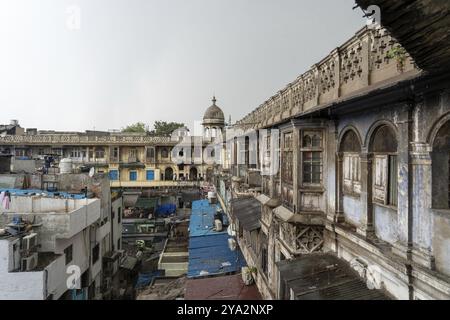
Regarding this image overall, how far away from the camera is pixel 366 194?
683 cm

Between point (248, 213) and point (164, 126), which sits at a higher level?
point (164, 126)

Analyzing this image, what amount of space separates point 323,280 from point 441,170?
3427 mm

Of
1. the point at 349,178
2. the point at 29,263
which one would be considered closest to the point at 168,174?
the point at 29,263

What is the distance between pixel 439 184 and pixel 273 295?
782cm

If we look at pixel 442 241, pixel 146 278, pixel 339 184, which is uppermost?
pixel 339 184

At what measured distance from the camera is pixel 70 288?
659 inches

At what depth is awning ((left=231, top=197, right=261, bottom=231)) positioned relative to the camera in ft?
45.1

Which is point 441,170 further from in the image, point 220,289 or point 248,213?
point 248,213

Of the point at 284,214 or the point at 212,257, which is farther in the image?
the point at 212,257

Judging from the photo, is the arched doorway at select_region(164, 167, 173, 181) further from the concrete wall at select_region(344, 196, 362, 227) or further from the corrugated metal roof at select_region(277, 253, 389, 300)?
the concrete wall at select_region(344, 196, 362, 227)

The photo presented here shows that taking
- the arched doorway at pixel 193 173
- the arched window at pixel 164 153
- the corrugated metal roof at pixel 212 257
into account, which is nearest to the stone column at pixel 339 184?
the corrugated metal roof at pixel 212 257

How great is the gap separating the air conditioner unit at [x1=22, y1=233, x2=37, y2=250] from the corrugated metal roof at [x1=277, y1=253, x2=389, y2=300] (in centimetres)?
1118

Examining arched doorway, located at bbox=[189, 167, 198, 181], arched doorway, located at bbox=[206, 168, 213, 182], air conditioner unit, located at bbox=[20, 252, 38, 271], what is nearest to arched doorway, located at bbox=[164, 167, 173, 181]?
arched doorway, located at bbox=[189, 167, 198, 181]
